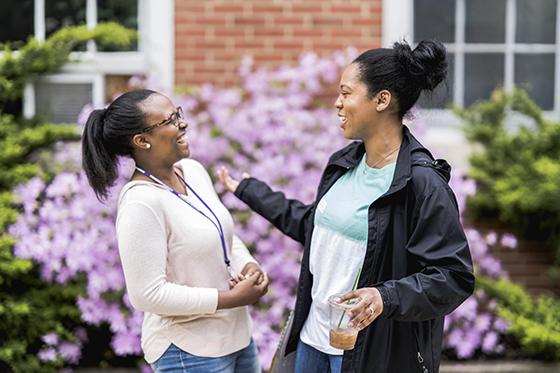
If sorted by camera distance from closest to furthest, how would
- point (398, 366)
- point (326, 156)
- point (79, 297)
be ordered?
point (398, 366) → point (79, 297) → point (326, 156)

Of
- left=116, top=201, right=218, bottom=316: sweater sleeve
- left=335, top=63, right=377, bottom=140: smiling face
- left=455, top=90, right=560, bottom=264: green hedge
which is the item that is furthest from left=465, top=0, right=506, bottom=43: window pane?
left=116, top=201, right=218, bottom=316: sweater sleeve

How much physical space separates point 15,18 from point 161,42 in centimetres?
110

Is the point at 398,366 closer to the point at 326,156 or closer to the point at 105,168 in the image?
the point at 105,168

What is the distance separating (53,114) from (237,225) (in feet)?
5.47

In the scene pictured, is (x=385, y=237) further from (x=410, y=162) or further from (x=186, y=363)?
(x=186, y=363)

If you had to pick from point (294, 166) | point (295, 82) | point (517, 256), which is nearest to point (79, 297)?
point (294, 166)

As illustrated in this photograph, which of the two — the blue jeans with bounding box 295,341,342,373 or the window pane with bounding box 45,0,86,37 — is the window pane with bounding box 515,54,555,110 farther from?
the blue jeans with bounding box 295,341,342,373

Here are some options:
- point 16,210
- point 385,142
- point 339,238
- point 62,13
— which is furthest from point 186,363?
point 62,13

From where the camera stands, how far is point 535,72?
5.68 m

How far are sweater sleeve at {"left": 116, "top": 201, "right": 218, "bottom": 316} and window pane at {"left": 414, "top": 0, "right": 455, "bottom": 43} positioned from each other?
11.7 feet

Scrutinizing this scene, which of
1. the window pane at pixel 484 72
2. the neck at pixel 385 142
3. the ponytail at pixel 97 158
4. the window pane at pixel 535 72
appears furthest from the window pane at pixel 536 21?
the ponytail at pixel 97 158

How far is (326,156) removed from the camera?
4.92 m

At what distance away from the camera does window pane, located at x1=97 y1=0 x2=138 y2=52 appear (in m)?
5.57

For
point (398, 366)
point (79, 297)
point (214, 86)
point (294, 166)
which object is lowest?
point (79, 297)
